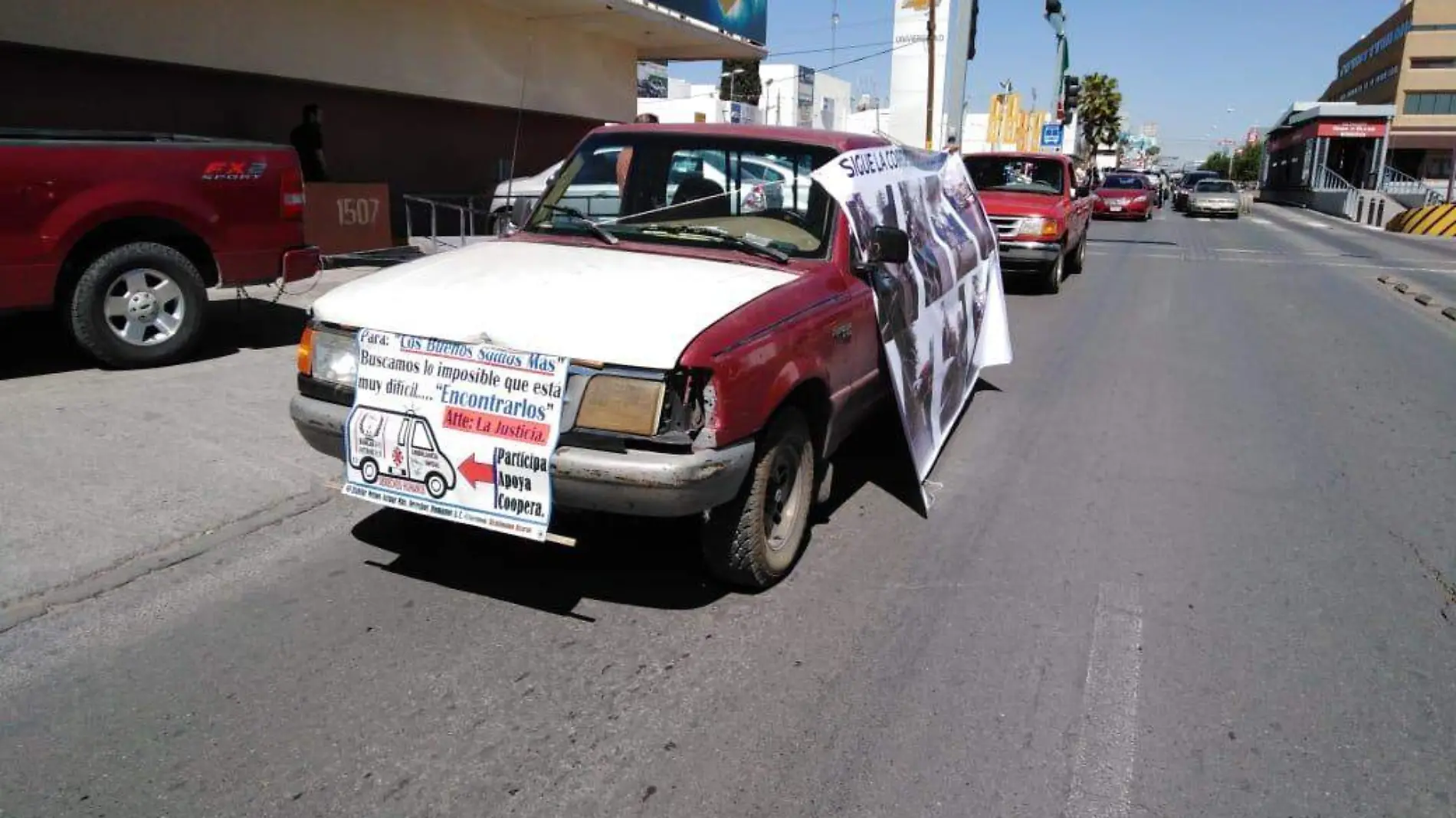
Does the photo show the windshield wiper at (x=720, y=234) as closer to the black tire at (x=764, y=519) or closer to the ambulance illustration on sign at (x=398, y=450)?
the black tire at (x=764, y=519)

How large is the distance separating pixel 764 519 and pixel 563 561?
3.12 ft

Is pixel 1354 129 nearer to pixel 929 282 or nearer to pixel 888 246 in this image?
pixel 929 282

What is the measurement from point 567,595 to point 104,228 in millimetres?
4901

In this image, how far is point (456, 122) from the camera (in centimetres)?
1769

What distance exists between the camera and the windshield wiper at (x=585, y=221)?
4664 millimetres

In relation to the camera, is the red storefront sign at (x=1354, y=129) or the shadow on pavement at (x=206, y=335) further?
the red storefront sign at (x=1354, y=129)

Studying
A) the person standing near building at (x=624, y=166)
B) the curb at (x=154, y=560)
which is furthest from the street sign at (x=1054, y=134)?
the curb at (x=154, y=560)

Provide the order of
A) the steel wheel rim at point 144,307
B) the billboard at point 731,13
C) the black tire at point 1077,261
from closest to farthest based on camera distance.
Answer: the steel wheel rim at point 144,307, the black tire at point 1077,261, the billboard at point 731,13

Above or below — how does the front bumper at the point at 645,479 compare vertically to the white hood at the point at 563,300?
below

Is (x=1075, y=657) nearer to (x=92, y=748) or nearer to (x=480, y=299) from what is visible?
(x=480, y=299)

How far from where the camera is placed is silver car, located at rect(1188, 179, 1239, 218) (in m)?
38.3

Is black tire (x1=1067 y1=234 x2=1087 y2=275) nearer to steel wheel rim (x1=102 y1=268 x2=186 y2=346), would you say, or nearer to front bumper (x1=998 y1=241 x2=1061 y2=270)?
front bumper (x1=998 y1=241 x2=1061 y2=270)

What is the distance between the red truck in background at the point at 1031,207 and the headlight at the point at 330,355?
33.5 ft

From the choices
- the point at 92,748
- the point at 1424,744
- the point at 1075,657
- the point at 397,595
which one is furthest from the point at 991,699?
the point at 92,748
